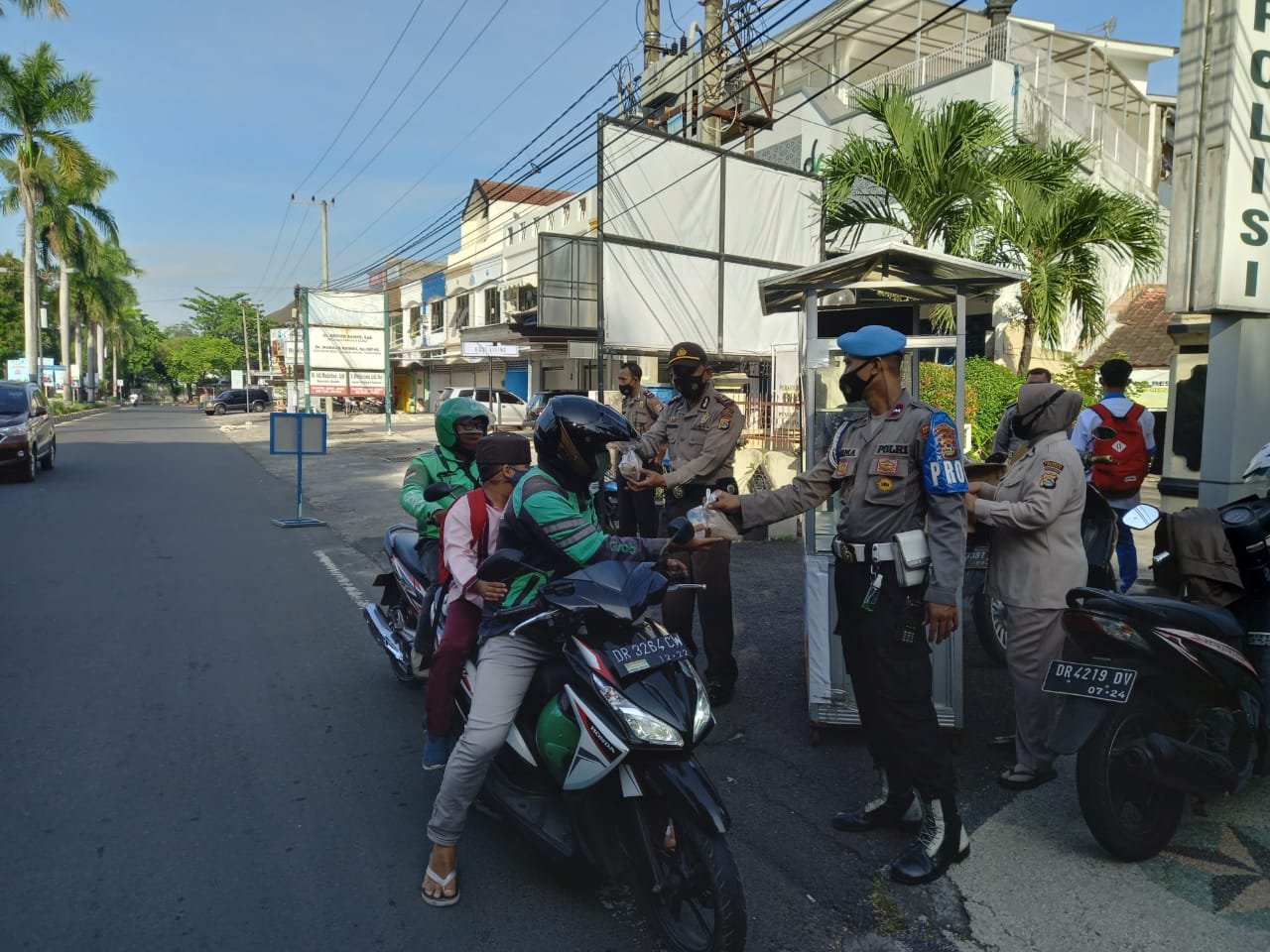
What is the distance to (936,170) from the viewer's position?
39.7 feet

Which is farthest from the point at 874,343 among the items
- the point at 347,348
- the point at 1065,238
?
the point at 347,348

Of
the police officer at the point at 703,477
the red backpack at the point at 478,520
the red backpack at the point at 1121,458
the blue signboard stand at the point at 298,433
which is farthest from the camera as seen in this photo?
the blue signboard stand at the point at 298,433

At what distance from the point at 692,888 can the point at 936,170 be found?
11.4 m

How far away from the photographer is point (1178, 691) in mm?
3338

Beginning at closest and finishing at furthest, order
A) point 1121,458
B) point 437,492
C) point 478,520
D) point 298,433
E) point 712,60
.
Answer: point 478,520, point 437,492, point 1121,458, point 298,433, point 712,60

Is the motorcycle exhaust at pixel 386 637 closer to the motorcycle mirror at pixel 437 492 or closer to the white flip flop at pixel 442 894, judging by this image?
the motorcycle mirror at pixel 437 492

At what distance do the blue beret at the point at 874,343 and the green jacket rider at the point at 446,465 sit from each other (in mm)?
2194

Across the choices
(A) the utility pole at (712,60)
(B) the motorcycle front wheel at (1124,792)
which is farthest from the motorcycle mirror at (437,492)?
(A) the utility pole at (712,60)

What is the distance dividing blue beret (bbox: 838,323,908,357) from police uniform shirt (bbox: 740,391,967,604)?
21 cm

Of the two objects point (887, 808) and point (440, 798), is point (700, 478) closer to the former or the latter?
point (887, 808)

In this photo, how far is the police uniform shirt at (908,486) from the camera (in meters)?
3.25

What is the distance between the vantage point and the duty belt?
10.8 feet

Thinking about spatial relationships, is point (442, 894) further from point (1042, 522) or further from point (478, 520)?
point (1042, 522)

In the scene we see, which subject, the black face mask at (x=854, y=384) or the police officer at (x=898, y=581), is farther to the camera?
the black face mask at (x=854, y=384)
